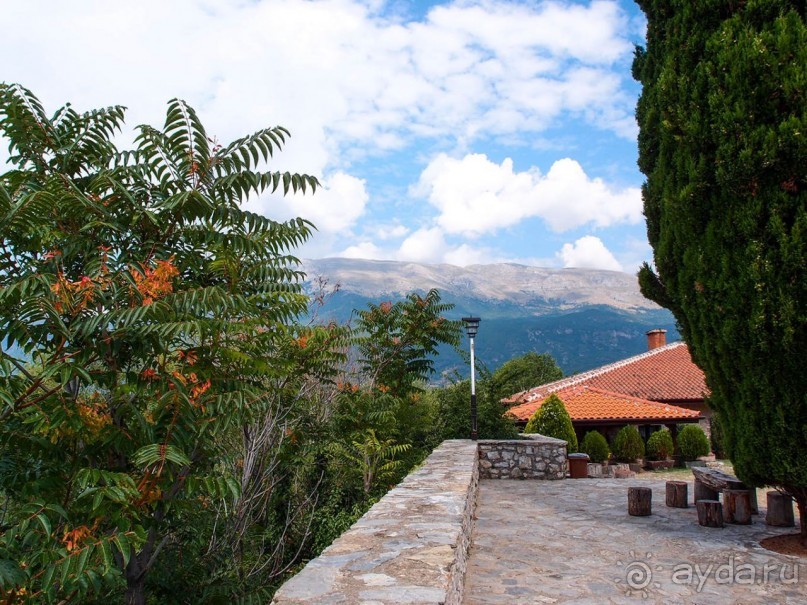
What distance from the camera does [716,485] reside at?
8406mm

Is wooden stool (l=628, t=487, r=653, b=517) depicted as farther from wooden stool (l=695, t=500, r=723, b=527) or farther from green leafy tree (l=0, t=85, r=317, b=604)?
green leafy tree (l=0, t=85, r=317, b=604)

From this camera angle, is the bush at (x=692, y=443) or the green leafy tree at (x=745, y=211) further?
the bush at (x=692, y=443)

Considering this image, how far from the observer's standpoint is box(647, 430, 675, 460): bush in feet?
70.5

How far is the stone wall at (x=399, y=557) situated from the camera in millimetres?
2973

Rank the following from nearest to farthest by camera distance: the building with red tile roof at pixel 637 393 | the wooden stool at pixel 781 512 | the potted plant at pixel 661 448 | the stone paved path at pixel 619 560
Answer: the stone paved path at pixel 619 560
the wooden stool at pixel 781 512
the potted plant at pixel 661 448
the building with red tile roof at pixel 637 393

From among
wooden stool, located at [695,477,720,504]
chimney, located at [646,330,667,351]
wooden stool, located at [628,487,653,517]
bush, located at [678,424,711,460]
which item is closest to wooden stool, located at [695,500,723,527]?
wooden stool, located at [628,487,653,517]

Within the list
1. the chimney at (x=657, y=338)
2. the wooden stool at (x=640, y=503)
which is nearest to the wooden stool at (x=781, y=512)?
the wooden stool at (x=640, y=503)

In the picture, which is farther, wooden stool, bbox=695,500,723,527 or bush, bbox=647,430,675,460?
bush, bbox=647,430,675,460

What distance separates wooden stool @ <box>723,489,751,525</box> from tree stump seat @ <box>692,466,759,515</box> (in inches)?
3.2

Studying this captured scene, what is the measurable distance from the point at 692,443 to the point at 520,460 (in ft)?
38.5

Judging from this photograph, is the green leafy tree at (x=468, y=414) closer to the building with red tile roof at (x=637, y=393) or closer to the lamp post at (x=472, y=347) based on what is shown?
the lamp post at (x=472, y=347)

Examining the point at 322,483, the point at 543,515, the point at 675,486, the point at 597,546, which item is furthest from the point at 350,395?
the point at 675,486

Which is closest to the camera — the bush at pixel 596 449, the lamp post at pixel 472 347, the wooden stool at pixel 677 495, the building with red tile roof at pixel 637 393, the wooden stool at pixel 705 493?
the wooden stool at pixel 705 493

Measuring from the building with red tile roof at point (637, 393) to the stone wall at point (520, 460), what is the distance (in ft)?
17.8
